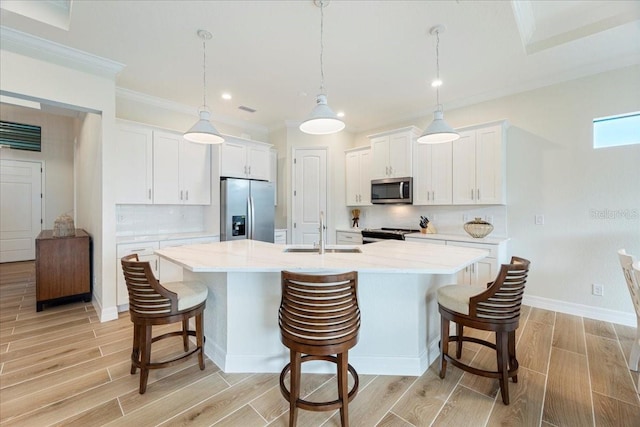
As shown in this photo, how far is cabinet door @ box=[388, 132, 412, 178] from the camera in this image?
440 centimetres

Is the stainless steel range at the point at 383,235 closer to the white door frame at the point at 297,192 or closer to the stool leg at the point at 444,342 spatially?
the white door frame at the point at 297,192

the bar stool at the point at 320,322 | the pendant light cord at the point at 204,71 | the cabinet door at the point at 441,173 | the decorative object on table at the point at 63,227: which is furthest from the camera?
the cabinet door at the point at 441,173

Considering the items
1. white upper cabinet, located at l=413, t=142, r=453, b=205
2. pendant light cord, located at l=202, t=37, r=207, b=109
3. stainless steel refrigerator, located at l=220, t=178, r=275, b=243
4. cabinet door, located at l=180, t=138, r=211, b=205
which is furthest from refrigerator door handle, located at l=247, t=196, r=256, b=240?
white upper cabinet, located at l=413, t=142, r=453, b=205

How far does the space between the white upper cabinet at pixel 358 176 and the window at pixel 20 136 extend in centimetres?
662

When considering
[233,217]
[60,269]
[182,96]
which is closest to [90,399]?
[60,269]

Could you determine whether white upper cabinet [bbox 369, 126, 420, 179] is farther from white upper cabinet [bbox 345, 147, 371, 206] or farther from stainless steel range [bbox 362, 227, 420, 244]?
stainless steel range [bbox 362, 227, 420, 244]

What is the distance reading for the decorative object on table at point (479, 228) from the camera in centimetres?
363

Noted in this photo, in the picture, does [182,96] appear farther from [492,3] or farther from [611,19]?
[611,19]

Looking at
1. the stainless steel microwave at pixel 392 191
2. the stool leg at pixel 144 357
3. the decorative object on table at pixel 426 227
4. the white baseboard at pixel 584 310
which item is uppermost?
the stainless steel microwave at pixel 392 191

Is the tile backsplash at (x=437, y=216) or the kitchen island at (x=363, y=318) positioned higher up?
the tile backsplash at (x=437, y=216)

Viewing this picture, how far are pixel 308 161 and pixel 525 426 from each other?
4.42 m

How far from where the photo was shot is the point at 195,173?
423 centimetres

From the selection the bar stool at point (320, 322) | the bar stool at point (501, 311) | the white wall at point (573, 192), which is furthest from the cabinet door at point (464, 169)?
the bar stool at point (320, 322)

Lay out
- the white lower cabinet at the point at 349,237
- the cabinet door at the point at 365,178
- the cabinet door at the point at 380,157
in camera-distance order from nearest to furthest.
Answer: the cabinet door at the point at 380,157, the white lower cabinet at the point at 349,237, the cabinet door at the point at 365,178
